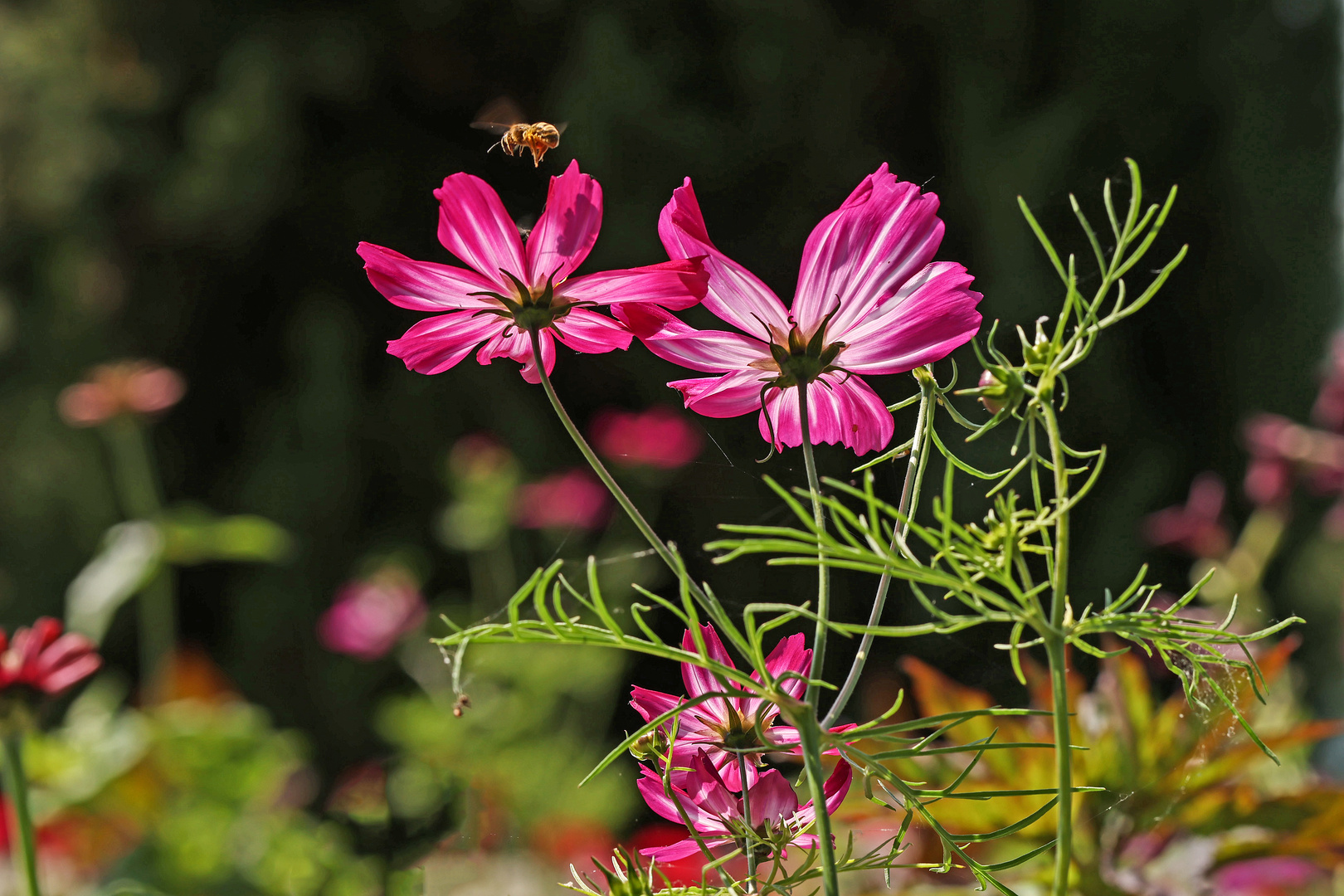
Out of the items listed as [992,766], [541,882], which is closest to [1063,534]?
[992,766]

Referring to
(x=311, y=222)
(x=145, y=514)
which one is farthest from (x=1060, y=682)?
(x=311, y=222)

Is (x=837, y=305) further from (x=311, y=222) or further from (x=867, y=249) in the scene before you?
(x=311, y=222)

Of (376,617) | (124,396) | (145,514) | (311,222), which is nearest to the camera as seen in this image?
(124,396)

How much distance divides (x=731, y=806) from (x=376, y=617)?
100cm

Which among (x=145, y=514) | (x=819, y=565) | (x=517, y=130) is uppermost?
(x=145, y=514)

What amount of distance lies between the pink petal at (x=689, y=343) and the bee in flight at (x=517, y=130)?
0.08 meters

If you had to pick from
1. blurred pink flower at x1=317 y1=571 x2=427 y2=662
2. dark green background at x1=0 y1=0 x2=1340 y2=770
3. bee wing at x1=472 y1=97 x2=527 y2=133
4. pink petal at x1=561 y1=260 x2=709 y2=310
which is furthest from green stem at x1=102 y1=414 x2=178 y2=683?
pink petal at x1=561 y1=260 x2=709 y2=310

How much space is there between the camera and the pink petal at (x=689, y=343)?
14cm

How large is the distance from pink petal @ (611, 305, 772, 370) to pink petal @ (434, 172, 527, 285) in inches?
0.7

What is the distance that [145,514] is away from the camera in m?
0.98

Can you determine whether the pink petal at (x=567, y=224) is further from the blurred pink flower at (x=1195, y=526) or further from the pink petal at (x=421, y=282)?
the blurred pink flower at (x=1195, y=526)

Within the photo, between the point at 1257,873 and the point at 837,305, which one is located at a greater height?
the point at 837,305

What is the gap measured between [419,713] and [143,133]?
1.05m

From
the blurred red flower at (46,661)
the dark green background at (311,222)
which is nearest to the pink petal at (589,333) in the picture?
the blurred red flower at (46,661)
